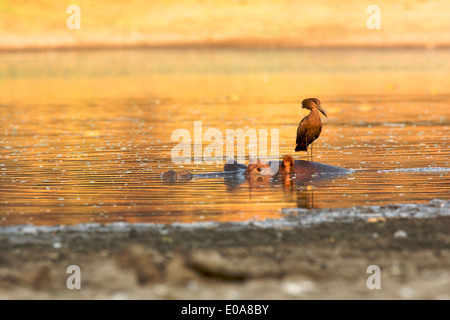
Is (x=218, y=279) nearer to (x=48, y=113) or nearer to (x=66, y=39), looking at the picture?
(x=48, y=113)

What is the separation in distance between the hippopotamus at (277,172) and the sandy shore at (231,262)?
4.89 m

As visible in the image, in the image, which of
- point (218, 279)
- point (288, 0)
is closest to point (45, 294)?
point (218, 279)

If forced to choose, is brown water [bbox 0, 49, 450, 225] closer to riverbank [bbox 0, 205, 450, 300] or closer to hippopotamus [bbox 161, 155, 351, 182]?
hippopotamus [bbox 161, 155, 351, 182]

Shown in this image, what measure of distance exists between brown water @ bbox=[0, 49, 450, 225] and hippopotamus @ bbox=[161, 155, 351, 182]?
33 cm

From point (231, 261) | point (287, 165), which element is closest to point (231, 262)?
point (231, 261)

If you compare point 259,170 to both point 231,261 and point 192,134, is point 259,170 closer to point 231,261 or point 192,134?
point 231,261

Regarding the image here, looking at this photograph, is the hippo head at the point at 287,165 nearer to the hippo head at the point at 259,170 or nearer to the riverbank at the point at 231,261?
the hippo head at the point at 259,170

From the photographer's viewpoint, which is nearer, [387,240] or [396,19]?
[387,240]

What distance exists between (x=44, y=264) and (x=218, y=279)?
6.18 ft

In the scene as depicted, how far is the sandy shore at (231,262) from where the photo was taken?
9.07 m

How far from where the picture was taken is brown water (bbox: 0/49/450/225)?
13.7m

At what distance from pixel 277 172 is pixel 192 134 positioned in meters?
9.09

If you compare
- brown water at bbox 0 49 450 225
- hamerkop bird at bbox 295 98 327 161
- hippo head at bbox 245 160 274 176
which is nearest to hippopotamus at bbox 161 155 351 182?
hippo head at bbox 245 160 274 176

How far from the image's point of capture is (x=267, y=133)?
25328 mm
